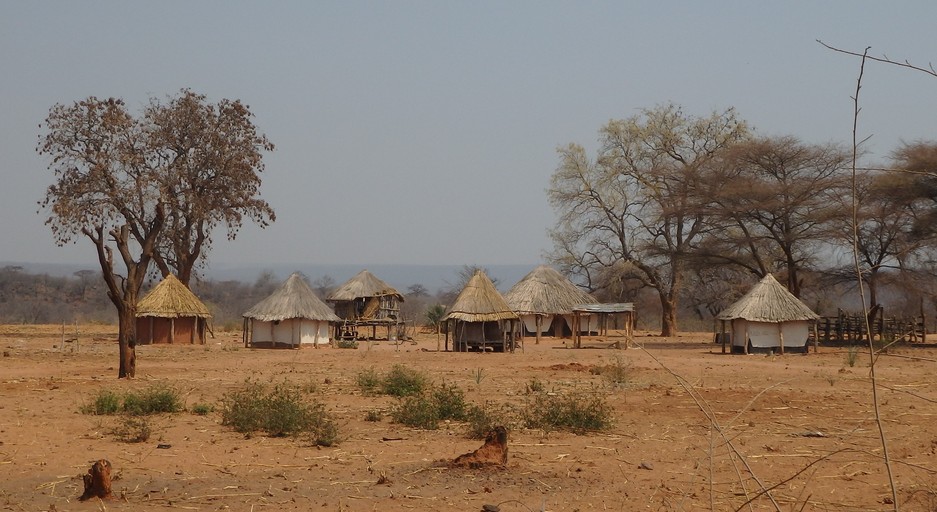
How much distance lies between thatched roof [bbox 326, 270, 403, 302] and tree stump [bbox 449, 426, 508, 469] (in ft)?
109

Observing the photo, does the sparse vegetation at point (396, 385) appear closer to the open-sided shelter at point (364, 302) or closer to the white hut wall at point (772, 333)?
the white hut wall at point (772, 333)

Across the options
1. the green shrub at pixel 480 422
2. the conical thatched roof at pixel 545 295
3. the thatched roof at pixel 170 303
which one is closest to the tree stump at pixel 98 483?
the green shrub at pixel 480 422

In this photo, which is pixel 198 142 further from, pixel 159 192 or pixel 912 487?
pixel 912 487

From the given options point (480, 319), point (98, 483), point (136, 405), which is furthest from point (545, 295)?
point (98, 483)

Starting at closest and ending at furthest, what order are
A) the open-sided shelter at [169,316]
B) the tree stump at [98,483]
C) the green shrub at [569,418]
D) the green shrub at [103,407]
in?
the tree stump at [98,483]
the green shrub at [569,418]
the green shrub at [103,407]
the open-sided shelter at [169,316]

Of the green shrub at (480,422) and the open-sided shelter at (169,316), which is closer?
the green shrub at (480,422)

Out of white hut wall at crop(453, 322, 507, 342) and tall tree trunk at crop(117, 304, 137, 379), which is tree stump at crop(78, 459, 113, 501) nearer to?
tall tree trunk at crop(117, 304, 137, 379)

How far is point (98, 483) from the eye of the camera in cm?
749

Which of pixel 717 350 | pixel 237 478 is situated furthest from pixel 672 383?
pixel 717 350

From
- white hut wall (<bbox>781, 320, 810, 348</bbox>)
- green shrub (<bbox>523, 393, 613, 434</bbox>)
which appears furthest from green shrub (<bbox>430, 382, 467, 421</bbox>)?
white hut wall (<bbox>781, 320, 810, 348</bbox>)

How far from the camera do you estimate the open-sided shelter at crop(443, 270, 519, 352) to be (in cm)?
2994

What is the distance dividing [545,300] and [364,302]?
7560 millimetres

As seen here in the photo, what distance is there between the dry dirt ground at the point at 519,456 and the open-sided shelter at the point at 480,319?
41.6ft

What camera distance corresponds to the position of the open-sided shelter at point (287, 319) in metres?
33.2
